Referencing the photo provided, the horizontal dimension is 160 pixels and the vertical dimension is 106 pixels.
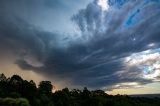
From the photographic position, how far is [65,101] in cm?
15062

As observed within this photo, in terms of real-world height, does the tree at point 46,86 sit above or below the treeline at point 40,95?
above

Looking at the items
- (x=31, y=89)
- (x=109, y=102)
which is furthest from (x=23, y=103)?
(x=109, y=102)

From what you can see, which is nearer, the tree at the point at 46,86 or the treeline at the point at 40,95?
the treeline at the point at 40,95

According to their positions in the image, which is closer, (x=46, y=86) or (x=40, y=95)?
(x=40, y=95)

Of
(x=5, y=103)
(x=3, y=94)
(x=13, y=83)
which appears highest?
(x=13, y=83)

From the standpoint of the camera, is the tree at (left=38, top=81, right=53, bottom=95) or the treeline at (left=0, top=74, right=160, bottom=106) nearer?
the treeline at (left=0, top=74, right=160, bottom=106)

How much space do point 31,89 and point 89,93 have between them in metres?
46.6

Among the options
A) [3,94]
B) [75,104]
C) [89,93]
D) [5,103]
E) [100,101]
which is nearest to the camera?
[5,103]

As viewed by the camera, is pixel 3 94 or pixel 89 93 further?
pixel 89 93

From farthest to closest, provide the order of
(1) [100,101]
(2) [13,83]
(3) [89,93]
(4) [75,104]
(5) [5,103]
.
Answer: (3) [89,93]
(2) [13,83]
(1) [100,101]
(4) [75,104]
(5) [5,103]

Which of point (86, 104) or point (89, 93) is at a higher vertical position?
point (89, 93)

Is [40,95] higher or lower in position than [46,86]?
lower

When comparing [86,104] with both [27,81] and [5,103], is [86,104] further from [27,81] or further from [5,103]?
[5,103]

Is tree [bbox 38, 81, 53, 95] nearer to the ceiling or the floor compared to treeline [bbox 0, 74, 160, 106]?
nearer to the ceiling
